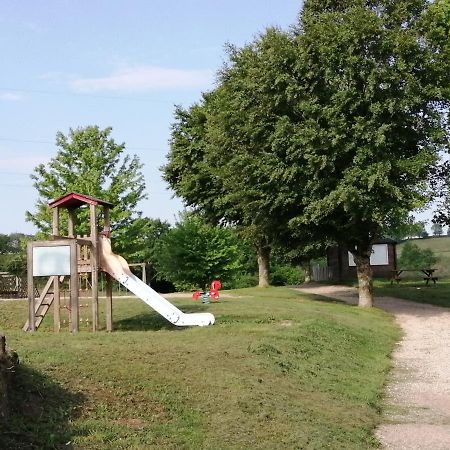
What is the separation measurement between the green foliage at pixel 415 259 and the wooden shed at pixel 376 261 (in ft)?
43.0

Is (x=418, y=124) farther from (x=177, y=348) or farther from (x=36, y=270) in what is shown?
(x=177, y=348)

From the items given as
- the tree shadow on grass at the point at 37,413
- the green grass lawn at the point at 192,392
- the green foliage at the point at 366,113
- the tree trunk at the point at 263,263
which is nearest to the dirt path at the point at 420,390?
the green grass lawn at the point at 192,392

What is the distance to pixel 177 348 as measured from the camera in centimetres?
1197

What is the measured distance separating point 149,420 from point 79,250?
11042 millimetres

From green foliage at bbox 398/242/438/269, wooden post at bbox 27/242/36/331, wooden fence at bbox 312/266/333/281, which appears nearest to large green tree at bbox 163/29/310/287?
wooden post at bbox 27/242/36/331

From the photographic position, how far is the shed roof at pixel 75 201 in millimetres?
18000

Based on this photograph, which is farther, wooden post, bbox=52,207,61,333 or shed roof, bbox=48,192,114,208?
shed roof, bbox=48,192,114,208

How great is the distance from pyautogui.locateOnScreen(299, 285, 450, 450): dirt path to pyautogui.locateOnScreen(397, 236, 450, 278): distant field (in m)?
40.8

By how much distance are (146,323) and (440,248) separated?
235 ft

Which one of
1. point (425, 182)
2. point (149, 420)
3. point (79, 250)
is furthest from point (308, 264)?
point (149, 420)

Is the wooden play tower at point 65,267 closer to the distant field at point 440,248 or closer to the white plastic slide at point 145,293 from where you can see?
the white plastic slide at point 145,293

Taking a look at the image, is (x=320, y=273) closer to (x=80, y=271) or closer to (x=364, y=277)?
(x=364, y=277)

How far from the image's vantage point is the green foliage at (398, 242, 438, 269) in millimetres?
66188

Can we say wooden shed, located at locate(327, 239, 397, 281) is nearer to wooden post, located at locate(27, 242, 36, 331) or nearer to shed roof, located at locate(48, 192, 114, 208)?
shed roof, located at locate(48, 192, 114, 208)
